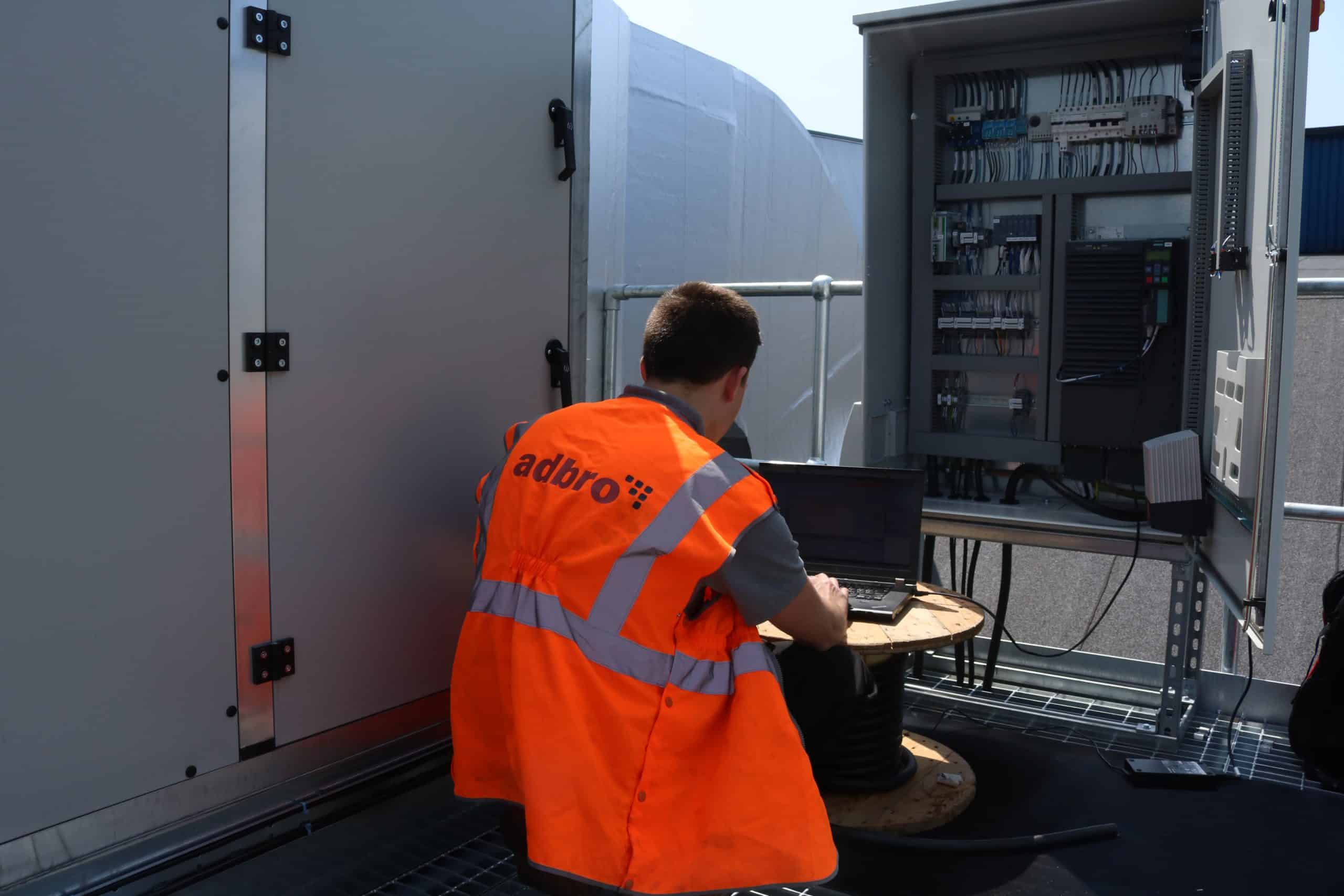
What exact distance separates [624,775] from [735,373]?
2.41ft

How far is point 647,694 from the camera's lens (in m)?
1.55

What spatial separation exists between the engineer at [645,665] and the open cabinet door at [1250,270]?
107cm

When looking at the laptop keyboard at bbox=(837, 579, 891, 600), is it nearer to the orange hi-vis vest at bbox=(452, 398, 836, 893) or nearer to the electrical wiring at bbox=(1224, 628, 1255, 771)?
the orange hi-vis vest at bbox=(452, 398, 836, 893)

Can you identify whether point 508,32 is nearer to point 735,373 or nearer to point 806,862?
point 735,373

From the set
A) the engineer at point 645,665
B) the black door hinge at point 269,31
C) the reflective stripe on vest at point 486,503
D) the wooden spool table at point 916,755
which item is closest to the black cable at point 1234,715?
the wooden spool table at point 916,755

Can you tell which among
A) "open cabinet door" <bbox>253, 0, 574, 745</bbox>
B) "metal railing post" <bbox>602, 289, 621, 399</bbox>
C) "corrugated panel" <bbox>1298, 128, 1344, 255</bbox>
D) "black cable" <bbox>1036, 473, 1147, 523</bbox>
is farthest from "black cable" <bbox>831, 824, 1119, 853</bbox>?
"corrugated panel" <bbox>1298, 128, 1344, 255</bbox>

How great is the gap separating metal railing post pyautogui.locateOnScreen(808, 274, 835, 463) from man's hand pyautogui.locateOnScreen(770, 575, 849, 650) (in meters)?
1.38

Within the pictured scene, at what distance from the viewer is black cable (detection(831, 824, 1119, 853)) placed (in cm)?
223

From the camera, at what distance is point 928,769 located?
2613 millimetres

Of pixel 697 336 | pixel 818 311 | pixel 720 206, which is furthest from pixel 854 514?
pixel 720 206

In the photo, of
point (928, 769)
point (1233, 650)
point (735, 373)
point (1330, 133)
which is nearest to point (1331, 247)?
point (1330, 133)

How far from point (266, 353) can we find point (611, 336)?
1.89 metres

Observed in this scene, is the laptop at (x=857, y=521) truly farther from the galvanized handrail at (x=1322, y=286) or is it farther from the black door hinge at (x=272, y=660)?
the galvanized handrail at (x=1322, y=286)

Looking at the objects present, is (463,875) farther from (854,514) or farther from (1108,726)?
(1108,726)
